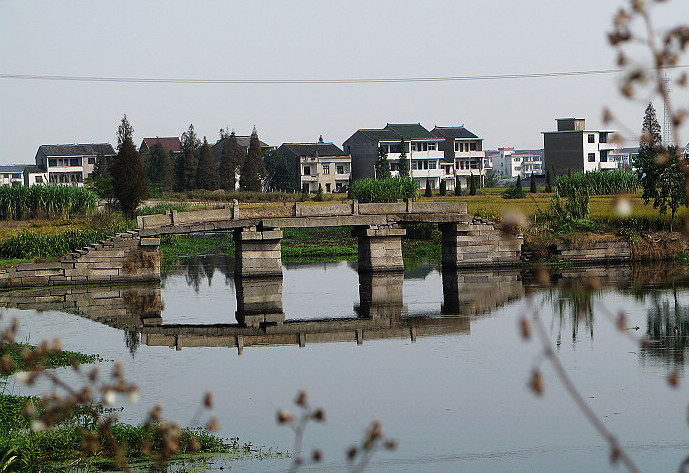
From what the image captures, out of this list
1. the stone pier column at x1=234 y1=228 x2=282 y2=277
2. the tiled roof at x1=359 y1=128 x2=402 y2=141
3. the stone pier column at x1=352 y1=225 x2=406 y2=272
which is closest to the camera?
the stone pier column at x1=234 y1=228 x2=282 y2=277

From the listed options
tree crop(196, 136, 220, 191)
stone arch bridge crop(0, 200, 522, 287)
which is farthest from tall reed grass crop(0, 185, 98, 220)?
tree crop(196, 136, 220, 191)

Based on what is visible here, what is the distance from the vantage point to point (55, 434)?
539 inches

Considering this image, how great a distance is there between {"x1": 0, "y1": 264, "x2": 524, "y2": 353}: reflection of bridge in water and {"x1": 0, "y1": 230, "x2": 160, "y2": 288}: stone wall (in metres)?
0.50

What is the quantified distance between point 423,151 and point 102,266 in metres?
68.1

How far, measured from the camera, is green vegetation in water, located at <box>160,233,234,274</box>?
4269cm

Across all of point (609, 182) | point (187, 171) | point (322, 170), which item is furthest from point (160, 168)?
point (609, 182)

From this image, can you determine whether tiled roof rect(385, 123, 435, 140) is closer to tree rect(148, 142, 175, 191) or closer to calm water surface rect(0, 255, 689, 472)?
tree rect(148, 142, 175, 191)

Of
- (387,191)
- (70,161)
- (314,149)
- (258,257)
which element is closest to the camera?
(258,257)

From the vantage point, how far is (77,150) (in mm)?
108625

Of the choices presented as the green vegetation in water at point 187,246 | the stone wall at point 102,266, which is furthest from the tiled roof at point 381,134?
the stone wall at point 102,266

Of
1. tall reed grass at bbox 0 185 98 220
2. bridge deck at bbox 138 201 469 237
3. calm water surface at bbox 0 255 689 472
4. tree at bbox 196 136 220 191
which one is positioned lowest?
calm water surface at bbox 0 255 689 472

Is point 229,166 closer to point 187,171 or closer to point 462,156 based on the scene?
point 187,171

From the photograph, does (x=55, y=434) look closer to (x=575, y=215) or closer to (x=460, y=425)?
(x=460, y=425)

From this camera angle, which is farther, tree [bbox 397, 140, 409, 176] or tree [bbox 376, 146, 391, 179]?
tree [bbox 397, 140, 409, 176]
